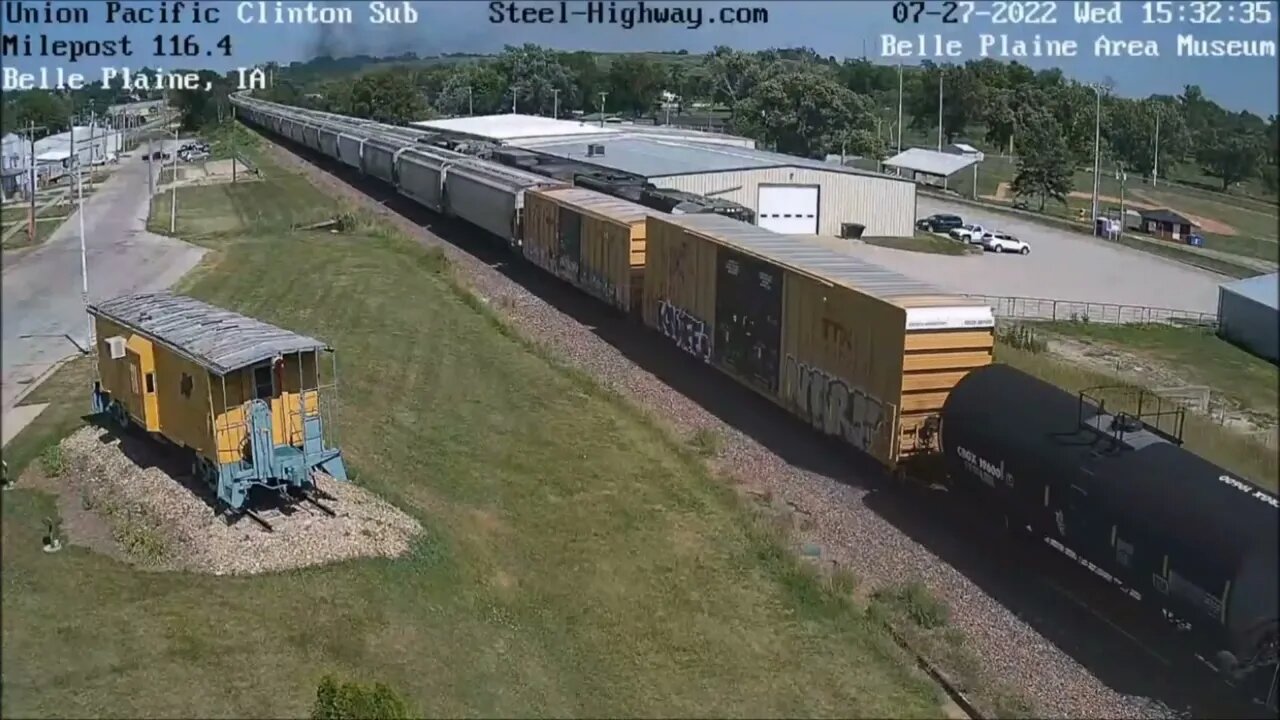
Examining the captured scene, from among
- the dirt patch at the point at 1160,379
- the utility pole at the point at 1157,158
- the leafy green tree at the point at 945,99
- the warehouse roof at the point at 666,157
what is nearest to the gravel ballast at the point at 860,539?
the dirt patch at the point at 1160,379

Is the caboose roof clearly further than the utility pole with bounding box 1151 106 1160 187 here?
No

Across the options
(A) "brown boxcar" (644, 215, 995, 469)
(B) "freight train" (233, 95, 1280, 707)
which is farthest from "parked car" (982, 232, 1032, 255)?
(A) "brown boxcar" (644, 215, 995, 469)

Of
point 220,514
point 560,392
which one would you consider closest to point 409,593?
point 220,514

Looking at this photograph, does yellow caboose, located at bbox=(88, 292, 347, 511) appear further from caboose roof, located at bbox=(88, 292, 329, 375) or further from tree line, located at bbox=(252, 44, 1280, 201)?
tree line, located at bbox=(252, 44, 1280, 201)

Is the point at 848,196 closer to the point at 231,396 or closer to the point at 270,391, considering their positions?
the point at 270,391

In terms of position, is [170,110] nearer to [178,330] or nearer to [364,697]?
[178,330]
